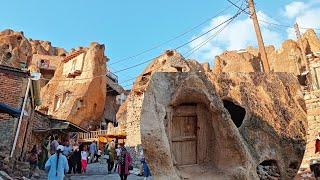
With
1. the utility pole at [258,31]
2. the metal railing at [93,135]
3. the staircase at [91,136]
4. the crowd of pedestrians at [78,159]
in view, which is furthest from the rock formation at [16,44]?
the utility pole at [258,31]

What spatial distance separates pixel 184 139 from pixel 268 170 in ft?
11.8

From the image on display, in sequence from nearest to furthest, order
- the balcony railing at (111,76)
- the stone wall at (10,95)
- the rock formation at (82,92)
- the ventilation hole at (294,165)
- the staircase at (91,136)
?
Result: the ventilation hole at (294,165), the stone wall at (10,95), the staircase at (91,136), the rock formation at (82,92), the balcony railing at (111,76)

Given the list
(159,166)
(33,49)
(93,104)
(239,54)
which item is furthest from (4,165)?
(33,49)

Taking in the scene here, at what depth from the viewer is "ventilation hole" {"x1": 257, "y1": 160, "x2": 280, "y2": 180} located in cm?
1142

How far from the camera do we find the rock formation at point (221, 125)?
9047 millimetres

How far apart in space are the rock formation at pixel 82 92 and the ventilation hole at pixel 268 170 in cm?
3007

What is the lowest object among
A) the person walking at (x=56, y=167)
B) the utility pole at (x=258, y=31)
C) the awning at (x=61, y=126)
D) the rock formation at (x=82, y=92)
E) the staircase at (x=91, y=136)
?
the person walking at (x=56, y=167)

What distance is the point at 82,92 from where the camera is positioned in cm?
3969

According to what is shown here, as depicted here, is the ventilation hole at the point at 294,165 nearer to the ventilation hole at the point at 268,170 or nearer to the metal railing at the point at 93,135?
the ventilation hole at the point at 268,170

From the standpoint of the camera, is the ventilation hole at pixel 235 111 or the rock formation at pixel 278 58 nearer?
the ventilation hole at pixel 235 111

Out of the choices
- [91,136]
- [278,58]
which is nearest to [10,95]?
[91,136]

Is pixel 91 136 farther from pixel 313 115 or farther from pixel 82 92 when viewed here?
pixel 313 115

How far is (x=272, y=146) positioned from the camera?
1246cm

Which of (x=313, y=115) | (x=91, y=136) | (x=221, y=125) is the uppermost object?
(x=91, y=136)
